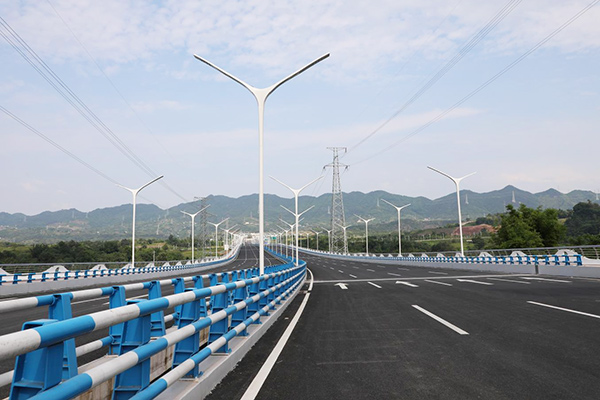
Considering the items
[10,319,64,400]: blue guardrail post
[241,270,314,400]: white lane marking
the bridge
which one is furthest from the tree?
[10,319,64,400]: blue guardrail post

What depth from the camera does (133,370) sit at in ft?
11.8

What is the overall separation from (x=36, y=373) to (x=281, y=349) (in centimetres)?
550

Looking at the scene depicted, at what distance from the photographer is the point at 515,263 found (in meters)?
32.4

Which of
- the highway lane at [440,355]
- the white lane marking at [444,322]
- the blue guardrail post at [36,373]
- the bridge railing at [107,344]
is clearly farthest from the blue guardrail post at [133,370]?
the white lane marking at [444,322]

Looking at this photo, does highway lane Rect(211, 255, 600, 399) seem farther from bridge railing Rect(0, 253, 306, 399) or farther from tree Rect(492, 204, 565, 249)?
tree Rect(492, 204, 565, 249)

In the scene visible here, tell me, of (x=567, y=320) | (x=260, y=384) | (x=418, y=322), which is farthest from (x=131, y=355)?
(x=567, y=320)

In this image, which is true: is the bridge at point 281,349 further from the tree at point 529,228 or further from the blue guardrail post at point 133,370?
the tree at point 529,228

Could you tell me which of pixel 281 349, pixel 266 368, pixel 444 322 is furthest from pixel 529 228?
pixel 266 368

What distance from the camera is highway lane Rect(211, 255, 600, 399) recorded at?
5.07 metres

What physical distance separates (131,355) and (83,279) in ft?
93.0

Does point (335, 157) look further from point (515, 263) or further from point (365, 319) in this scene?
point (365, 319)

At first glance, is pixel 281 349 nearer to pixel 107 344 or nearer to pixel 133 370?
pixel 107 344

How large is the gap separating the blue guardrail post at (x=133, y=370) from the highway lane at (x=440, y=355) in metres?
1.48

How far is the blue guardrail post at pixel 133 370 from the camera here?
3.55 m
